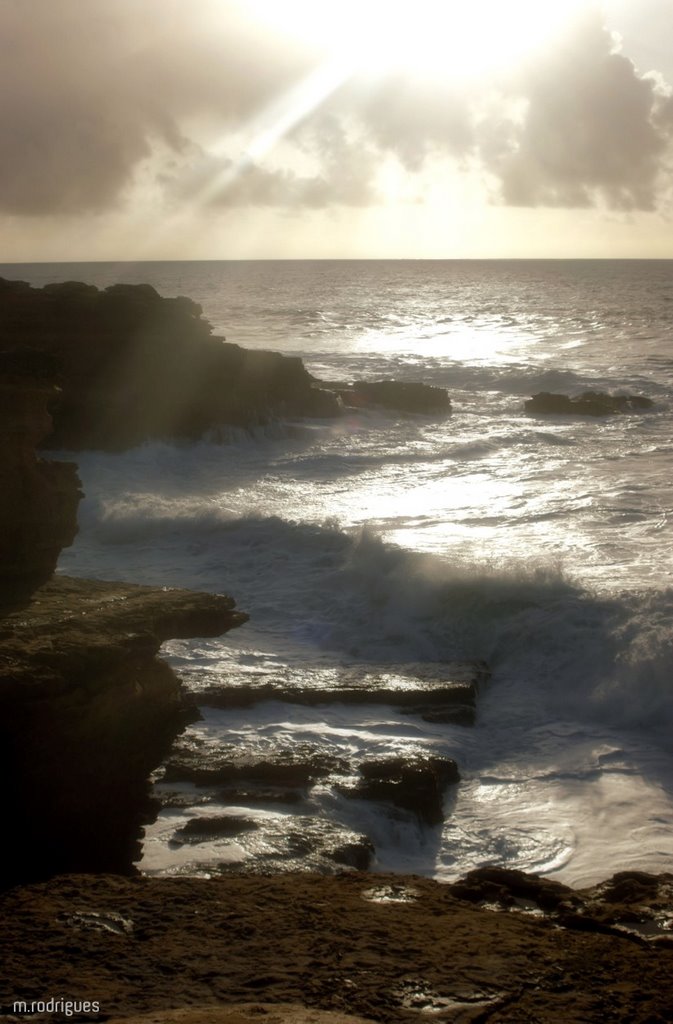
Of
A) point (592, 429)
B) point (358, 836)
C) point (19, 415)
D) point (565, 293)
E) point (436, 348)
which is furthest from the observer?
point (565, 293)

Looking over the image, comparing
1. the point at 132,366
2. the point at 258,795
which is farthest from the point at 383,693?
the point at 132,366

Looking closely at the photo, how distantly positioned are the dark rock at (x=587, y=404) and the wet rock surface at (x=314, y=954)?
2315 cm

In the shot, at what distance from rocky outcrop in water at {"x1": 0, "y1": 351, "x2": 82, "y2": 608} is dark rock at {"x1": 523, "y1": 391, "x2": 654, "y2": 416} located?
20.8 meters

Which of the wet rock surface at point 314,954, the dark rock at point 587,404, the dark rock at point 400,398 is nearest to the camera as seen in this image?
the wet rock surface at point 314,954

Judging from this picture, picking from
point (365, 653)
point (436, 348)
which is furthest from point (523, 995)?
point (436, 348)

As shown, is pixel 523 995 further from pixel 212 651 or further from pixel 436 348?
pixel 436 348

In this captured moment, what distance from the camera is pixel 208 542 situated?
15.0 m

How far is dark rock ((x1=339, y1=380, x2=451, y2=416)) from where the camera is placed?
28.1 metres

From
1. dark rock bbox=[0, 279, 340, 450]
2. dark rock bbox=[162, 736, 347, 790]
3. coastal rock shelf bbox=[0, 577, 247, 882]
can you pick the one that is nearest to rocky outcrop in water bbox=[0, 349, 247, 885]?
coastal rock shelf bbox=[0, 577, 247, 882]

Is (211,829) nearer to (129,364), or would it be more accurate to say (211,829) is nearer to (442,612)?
(442,612)

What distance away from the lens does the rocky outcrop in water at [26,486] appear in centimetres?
814


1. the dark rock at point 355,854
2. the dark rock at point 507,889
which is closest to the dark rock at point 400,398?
the dark rock at point 355,854

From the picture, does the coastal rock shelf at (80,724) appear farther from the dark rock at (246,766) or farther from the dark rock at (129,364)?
the dark rock at (129,364)

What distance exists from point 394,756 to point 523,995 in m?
3.79
